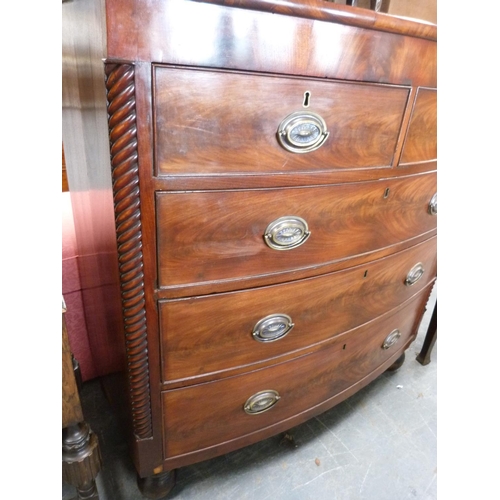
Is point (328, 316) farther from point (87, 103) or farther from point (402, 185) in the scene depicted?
point (87, 103)

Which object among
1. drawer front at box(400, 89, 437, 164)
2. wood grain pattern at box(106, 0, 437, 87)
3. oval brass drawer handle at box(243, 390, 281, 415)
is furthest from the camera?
oval brass drawer handle at box(243, 390, 281, 415)

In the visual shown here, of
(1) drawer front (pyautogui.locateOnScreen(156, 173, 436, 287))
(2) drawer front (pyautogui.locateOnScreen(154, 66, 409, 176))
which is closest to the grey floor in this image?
(1) drawer front (pyautogui.locateOnScreen(156, 173, 436, 287))

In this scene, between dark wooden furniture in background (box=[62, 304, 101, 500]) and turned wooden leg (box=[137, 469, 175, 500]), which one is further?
turned wooden leg (box=[137, 469, 175, 500])

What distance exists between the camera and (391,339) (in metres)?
1.08

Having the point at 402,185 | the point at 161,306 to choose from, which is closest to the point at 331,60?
the point at 402,185

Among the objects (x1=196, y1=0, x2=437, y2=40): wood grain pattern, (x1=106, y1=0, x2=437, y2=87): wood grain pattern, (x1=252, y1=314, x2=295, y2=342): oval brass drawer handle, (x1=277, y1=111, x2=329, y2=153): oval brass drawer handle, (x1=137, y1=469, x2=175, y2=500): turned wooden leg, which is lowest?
(x1=137, y1=469, x2=175, y2=500): turned wooden leg

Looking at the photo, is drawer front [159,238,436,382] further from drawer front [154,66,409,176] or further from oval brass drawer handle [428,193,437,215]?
drawer front [154,66,409,176]

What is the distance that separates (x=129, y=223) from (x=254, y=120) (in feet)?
0.79

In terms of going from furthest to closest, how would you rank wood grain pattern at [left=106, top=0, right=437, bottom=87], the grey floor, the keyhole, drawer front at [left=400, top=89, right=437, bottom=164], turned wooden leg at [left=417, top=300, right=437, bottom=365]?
1. turned wooden leg at [left=417, top=300, right=437, bottom=365]
2. the grey floor
3. drawer front at [left=400, top=89, right=437, bottom=164]
4. the keyhole
5. wood grain pattern at [left=106, top=0, right=437, bottom=87]

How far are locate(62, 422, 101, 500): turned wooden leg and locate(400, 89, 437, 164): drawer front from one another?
2.58 feet

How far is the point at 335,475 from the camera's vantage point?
1006 millimetres

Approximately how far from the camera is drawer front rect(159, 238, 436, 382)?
2.08ft

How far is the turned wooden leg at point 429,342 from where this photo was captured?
136cm

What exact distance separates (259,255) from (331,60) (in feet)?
1.09
